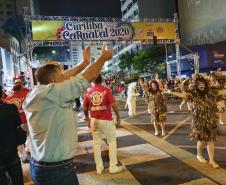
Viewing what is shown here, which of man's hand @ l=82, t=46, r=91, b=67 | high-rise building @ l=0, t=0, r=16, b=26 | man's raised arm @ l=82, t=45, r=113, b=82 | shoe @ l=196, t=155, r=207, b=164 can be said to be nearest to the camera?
man's raised arm @ l=82, t=45, r=113, b=82

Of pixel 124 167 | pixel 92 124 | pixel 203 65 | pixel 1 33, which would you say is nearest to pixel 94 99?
pixel 92 124

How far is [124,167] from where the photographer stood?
20.5 feet

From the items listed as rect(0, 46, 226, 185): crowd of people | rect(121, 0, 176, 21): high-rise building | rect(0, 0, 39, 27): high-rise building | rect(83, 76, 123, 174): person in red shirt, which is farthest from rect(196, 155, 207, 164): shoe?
rect(0, 0, 39, 27): high-rise building

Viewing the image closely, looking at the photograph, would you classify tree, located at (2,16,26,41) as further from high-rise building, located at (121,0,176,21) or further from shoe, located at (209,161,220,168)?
shoe, located at (209,161,220,168)

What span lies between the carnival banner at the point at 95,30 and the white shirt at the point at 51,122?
70.9 feet

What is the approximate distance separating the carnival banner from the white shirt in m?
21.6

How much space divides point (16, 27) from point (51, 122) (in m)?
68.7

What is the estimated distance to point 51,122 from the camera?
2773 mm

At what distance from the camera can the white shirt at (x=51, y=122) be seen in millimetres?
2725

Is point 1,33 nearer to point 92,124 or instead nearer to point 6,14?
point 6,14

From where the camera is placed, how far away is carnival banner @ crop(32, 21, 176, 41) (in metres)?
23.9

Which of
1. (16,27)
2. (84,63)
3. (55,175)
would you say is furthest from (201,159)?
(16,27)

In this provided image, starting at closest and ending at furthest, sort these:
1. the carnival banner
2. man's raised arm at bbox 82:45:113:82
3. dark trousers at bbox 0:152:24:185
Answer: man's raised arm at bbox 82:45:113:82 < dark trousers at bbox 0:152:24:185 < the carnival banner

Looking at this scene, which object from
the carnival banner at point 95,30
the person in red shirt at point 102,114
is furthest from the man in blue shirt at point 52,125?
the carnival banner at point 95,30
